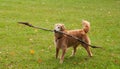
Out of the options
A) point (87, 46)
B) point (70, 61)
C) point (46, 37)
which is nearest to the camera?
point (70, 61)

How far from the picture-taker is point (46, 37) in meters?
11.9

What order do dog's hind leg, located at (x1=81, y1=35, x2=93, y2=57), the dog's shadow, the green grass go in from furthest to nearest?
dog's hind leg, located at (x1=81, y1=35, x2=93, y2=57) → the green grass → the dog's shadow

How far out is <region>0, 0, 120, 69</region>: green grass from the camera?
8641 millimetres

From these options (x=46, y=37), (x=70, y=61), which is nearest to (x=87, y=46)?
(x=70, y=61)

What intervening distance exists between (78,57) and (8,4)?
1200 cm

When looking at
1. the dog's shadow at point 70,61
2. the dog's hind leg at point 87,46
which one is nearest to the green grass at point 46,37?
the dog's shadow at point 70,61

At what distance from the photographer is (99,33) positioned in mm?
13086

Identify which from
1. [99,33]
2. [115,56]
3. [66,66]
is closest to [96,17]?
[99,33]

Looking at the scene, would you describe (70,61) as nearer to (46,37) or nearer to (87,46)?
(87,46)

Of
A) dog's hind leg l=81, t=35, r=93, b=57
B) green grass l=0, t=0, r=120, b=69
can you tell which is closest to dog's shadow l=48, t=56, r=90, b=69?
green grass l=0, t=0, r=120, b=69

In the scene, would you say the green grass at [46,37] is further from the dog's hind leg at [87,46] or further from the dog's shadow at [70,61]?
the dog's hind leg at [87,46]

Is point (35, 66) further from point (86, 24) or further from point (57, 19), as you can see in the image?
point (57, 19)

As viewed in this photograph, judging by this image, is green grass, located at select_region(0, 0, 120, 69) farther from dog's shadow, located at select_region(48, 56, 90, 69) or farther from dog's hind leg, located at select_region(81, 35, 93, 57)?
dog's hind leg, located at select_region(81, 35, 93, 57)

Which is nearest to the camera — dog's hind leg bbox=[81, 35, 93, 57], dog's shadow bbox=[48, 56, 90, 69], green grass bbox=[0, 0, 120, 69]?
dog's shadow bbox=[48, 56, 90, 69]
